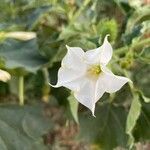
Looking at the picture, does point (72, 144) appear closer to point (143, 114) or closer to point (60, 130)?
point (60, 130)

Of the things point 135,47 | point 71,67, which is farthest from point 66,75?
point 135,47

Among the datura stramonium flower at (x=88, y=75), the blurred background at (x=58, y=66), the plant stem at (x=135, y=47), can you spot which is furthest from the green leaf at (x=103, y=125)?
the datura stramonium flower at (x=88, y=75)

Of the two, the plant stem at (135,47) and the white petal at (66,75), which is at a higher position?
the white petal at (66,75)

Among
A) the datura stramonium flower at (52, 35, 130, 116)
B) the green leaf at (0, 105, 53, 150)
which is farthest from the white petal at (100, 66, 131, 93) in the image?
the green leaf at (0, 105, 53, 150)

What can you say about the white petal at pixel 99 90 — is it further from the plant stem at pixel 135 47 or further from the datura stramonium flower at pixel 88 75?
the plant stem at pixel 135 47

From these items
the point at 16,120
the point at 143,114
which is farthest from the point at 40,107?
the point at 143,114

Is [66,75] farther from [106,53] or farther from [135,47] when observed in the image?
[135,47]

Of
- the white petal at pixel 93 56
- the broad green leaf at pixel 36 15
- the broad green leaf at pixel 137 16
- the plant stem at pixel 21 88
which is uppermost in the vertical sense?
the white petal at pixel 93 56
